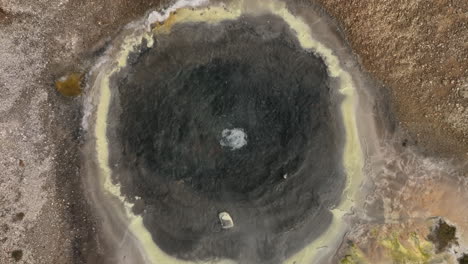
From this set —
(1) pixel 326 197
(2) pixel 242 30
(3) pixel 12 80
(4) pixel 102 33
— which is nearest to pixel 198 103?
(2) pixel 242 30

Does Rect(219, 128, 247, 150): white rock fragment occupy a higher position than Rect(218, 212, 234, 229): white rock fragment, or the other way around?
Rect(219, 128, 247, 150): white rock fragment

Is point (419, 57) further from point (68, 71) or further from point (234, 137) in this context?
point (68, 71)

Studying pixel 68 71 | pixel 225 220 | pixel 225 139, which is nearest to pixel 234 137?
pixel 225 139

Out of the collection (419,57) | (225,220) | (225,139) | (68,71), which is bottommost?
(225,220)

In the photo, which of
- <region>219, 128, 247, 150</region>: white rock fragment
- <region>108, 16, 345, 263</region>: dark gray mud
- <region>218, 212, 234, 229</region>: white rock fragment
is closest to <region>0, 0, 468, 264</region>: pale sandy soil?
<region>108, 16, 345, 263</region>: dark gray mud

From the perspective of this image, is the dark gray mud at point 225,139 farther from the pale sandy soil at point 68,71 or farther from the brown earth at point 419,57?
the brown earth at point 419,57

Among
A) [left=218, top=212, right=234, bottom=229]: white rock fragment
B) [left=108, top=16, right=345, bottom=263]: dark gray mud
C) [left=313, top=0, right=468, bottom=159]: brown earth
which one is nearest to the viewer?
[left=108, top=16, right=345, bottom=263]: dark gray mud

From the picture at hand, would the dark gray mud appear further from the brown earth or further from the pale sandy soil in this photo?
the brown earth
